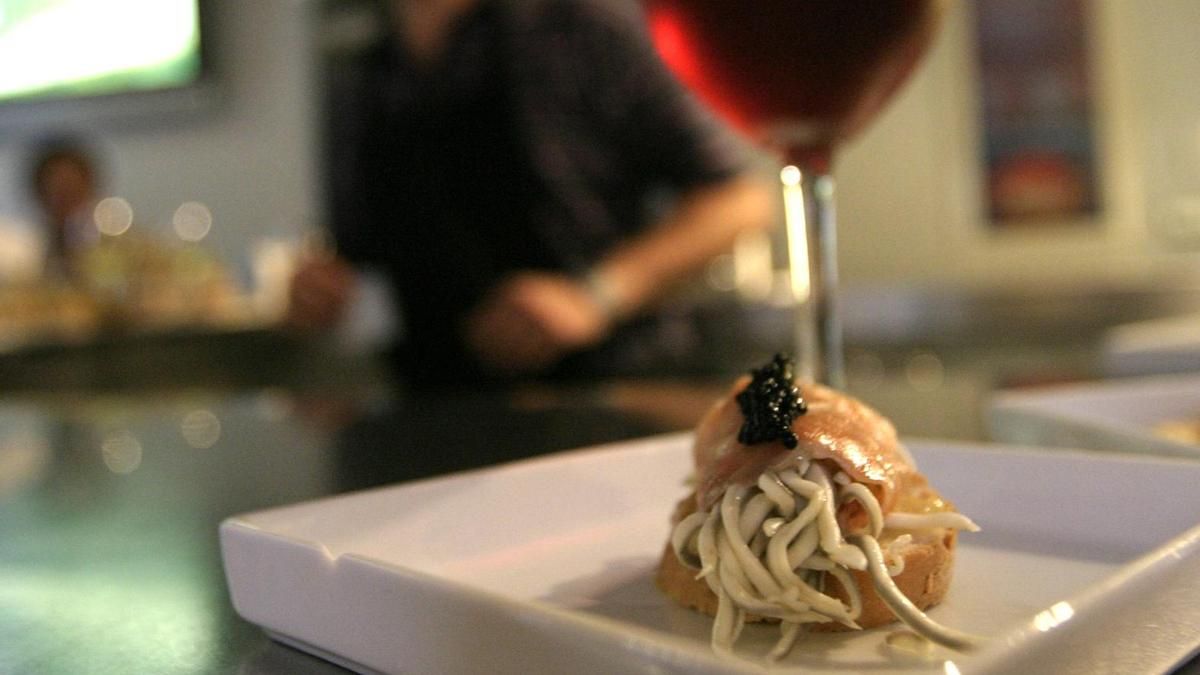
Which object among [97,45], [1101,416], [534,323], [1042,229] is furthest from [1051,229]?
[97,45]

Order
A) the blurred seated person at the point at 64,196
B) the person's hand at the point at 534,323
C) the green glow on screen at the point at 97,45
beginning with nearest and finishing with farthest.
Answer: the person's hand at the point at 534,323, the blurred seated person at the point at 64,196, the green glow on screen at the point at 97,45

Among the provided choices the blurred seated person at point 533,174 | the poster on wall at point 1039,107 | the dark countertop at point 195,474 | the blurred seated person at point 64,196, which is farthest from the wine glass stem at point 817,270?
the blurred seated person at point 64,196

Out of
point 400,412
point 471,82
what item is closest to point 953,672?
point 400,412

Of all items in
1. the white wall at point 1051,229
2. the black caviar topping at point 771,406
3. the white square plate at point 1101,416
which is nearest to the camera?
the black caviar topping at point 771,406

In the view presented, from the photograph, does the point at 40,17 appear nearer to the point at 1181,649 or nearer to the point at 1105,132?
the point at 1105,132

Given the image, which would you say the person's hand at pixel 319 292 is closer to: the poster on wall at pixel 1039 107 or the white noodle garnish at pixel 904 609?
the white noodle garnish at pixel 904 609

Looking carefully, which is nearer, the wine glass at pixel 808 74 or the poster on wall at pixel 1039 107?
the wine glass at pixel 808 74

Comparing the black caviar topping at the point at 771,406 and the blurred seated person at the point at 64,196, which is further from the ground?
the blurred seated person at the point at 64,196

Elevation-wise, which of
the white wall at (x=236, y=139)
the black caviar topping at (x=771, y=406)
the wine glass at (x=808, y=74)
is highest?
the white wall at (x=236, y=139)
